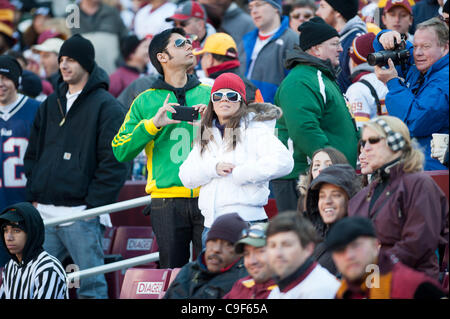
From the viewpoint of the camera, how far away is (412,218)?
544 centimetres

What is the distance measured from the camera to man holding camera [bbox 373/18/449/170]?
21.6ft

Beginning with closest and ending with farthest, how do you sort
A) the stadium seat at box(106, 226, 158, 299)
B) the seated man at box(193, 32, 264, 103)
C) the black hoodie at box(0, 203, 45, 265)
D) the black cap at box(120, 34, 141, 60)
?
the black hoodie at box(0, 203, 45, 265)
the seated man at box(193, 32, 264, 103)
the stadium seat at box(106, 226, 158, 299)
the black cap at box(120, 34, 141, 60)

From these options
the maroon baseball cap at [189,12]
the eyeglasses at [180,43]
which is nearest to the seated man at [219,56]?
the eyeglasses at [180,43]

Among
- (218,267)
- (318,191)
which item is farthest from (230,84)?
(218,267)

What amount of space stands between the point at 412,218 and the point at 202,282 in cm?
151

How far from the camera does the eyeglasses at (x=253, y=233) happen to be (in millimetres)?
5668

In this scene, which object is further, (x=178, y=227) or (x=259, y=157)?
(x=178, y=227)

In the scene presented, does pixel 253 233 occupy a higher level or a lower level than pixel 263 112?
lower

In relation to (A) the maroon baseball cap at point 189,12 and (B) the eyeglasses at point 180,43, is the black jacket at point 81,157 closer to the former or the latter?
(B) the eyeglasses at point 180,43

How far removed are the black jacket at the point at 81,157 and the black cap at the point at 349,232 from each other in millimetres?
3883

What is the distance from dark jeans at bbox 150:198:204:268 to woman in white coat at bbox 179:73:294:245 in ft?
1.36

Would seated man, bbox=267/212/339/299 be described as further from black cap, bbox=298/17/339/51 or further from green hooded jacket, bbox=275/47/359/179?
black cap, bbox=298/17/339/51

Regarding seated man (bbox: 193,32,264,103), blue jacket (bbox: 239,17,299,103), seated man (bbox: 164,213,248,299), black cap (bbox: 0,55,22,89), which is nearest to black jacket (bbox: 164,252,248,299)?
seated man (bbox: 164,213,248,299)

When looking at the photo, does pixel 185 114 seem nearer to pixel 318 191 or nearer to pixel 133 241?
pixel 318 191
